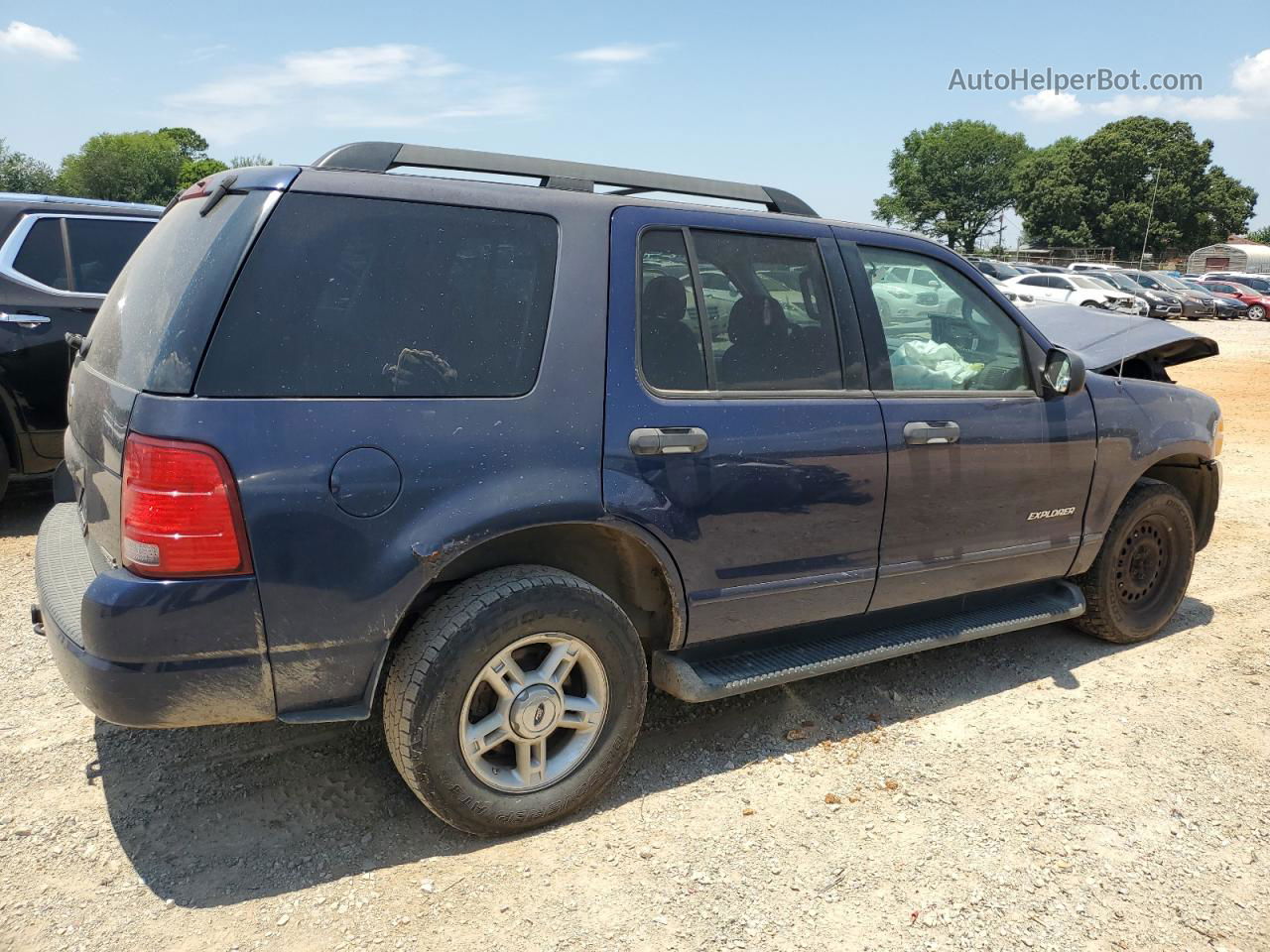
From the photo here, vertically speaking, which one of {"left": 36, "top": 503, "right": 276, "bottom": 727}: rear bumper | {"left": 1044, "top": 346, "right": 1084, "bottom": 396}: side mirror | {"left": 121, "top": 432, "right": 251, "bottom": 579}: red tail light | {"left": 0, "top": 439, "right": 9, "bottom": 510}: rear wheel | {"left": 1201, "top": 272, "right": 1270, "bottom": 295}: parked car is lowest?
{"left": 0, "top": 439, "right": 9, "bottom": 510}: rear wheel

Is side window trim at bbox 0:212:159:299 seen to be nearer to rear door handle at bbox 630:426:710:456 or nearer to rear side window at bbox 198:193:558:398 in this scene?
rear side window at bbox 198:193:558:398

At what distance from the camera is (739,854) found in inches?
110

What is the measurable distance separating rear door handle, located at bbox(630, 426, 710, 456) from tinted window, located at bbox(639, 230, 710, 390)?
15cm

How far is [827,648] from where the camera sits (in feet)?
11.4

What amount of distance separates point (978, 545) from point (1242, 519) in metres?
4.48

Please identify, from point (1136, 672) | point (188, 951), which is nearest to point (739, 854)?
point (188, 951)

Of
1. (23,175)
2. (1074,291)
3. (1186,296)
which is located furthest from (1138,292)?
(23,175)

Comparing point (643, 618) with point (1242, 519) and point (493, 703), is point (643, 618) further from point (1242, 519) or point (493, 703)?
point (1242, 519)

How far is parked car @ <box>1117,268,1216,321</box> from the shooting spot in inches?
1249

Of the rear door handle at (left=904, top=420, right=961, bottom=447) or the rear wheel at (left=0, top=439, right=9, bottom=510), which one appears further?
the rear wheel at (left=0, top=439, right=9, bottom=510)

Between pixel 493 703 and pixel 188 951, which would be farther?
pixel 493 703

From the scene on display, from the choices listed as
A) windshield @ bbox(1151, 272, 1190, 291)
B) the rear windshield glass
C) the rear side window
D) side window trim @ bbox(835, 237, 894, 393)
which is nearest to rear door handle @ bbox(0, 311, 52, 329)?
the rear windshield glass

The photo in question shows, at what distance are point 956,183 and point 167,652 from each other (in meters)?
103

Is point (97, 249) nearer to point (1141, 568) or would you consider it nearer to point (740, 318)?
point (740, 318)
